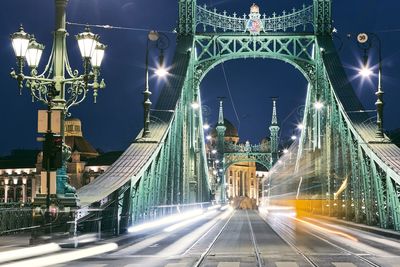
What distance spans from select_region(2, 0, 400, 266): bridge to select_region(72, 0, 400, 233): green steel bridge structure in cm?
6

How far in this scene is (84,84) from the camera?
1941 cm

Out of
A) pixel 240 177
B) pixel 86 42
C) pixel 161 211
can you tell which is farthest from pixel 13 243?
pixel 240 177

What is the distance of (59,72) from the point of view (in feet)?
63.7

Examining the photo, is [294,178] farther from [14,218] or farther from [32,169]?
[32,169]

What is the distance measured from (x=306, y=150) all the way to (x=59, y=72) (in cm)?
3622

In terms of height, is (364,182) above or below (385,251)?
above

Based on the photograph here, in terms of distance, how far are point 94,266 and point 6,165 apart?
14094 cm

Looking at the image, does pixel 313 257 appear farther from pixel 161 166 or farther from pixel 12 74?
pixel 161 166

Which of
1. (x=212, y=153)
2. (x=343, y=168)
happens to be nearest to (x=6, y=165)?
(x=212, y=153)

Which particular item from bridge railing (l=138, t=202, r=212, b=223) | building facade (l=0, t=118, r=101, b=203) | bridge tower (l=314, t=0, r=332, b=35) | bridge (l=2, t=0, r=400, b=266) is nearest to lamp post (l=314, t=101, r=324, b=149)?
bridge (l=2, t=0, r=400, b=266)

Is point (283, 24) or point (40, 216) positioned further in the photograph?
point (283, 24)

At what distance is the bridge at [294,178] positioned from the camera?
842 inches

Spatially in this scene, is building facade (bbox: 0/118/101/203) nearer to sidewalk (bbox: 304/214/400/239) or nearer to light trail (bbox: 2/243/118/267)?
sidewalk (bbox: 304/214/400/239)

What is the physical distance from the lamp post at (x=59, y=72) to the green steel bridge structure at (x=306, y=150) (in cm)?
272
